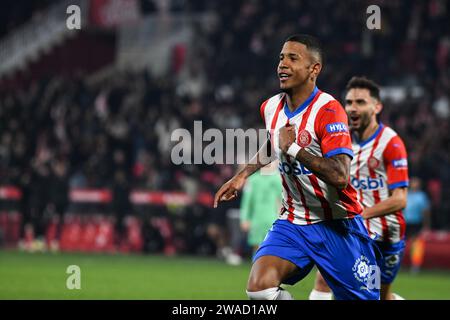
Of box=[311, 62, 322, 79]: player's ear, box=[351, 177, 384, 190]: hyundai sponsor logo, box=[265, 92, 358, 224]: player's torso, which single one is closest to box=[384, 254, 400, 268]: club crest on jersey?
box=[351, 177, 384, 190]: hyundai sponsor logo

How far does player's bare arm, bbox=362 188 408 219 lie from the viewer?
827cm

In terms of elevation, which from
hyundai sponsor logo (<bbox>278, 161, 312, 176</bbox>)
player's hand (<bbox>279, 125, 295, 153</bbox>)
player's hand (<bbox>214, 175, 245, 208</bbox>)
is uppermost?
player's hand (<bbox>279, 125, 295, 153</bbox>)

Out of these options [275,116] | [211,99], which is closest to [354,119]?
[275,116]

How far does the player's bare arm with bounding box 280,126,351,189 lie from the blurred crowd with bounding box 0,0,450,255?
44.0ft

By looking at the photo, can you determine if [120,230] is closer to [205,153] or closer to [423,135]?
[205,153]

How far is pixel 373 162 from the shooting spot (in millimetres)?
9008

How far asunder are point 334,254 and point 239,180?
894 millimetres

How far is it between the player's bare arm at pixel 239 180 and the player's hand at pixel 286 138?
67 centimetres

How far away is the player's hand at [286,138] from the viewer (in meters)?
6.48

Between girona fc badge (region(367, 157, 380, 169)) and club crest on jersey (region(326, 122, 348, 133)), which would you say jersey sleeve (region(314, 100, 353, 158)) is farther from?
girona fc badge (region(367, 157, 380, 169))

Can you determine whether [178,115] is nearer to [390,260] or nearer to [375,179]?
[375,179]

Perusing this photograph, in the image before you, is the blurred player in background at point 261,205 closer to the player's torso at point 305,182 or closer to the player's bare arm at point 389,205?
the player's bare arm at point 389,205

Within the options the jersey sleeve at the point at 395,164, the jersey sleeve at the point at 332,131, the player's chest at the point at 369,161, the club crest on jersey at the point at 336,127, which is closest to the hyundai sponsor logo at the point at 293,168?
the jersey sleeve at the point at 332,131

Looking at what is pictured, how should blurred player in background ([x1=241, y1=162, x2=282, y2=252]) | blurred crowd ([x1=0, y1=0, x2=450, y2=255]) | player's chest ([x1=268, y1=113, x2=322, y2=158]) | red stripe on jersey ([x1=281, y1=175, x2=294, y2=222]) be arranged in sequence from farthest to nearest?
blurred crowd ([x1=0, y1=0, x2=450, y2=255]) < blurred player in background ([x1=241, y1=162, x2=282, y2=252]) < red stripe on jersey ([x1=281, y1=175, x2=294, y2=222]) < player's chest ([x1=268, y1=113, x2=322, y2=158])
